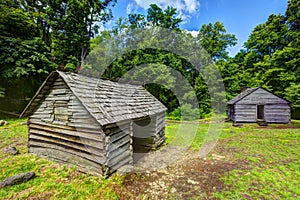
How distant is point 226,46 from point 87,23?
28.3 metres

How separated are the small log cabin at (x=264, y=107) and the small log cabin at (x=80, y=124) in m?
13.4

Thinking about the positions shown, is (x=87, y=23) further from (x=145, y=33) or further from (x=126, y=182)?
(x=126, y=182)

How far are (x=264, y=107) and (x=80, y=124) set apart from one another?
17466 mm

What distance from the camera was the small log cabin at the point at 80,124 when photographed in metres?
4.21

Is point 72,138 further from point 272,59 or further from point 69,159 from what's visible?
point 272,59

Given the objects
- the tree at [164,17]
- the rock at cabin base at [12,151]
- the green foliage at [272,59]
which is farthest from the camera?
the tree at [164,17]

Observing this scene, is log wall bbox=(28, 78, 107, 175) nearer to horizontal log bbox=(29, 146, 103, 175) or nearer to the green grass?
horizontal log bbox=(29, 146, 103, 175)

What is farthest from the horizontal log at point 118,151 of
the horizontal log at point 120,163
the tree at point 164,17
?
the tree at point 164,17

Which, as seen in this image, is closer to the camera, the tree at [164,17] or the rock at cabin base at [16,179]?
the rock at cabin base at [16,179]

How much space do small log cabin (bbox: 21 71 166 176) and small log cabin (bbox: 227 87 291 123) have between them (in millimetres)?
13409

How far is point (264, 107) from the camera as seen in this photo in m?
14.6

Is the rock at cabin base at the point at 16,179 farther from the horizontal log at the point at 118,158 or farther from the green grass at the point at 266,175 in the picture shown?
the green grass at the point at 266,175

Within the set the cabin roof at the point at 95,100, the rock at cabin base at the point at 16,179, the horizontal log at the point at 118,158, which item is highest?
the cabin roof at the point at 95,100

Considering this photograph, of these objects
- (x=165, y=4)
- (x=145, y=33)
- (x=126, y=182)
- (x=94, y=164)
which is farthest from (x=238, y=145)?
(x=165, y=4)
